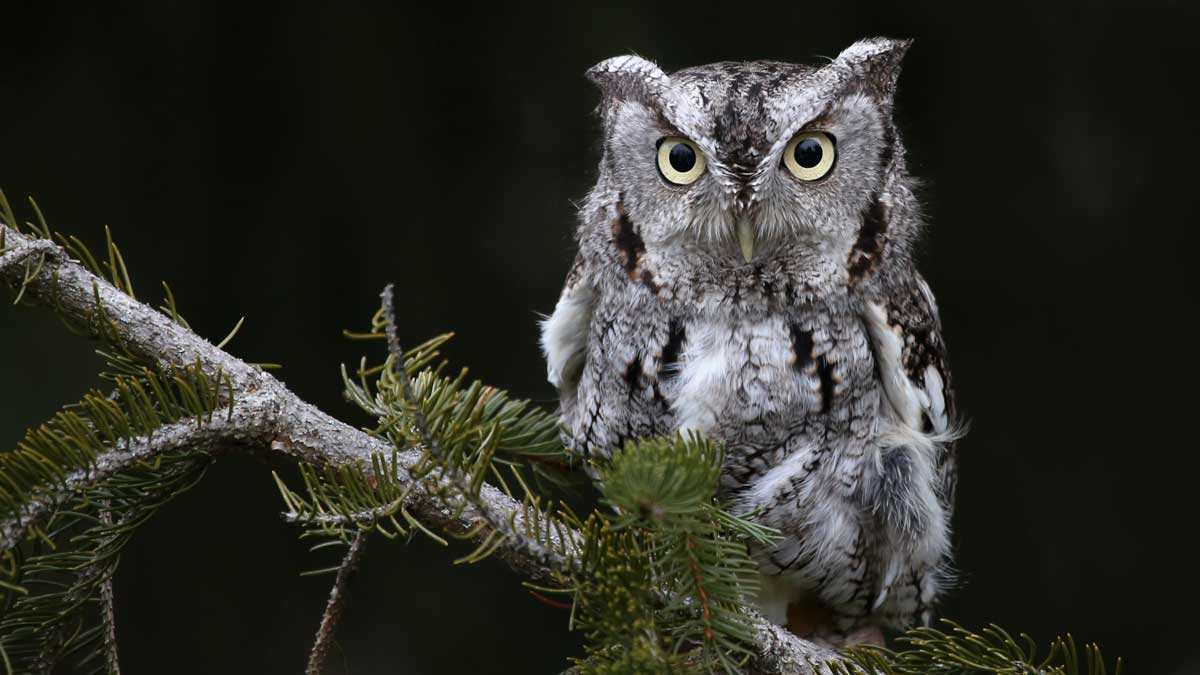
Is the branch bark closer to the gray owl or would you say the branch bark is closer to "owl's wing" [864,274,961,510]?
the gray owl

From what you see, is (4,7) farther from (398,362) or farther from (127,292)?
(398,362)

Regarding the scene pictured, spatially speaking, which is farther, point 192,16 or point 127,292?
point 192,16

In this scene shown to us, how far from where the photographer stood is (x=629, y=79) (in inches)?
65.1

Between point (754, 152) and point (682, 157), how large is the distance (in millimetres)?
115

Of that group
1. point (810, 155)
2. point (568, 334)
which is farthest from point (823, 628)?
point (810, 155)

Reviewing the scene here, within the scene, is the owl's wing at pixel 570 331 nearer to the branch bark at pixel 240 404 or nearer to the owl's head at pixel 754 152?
the owl's head at pixel 754 152

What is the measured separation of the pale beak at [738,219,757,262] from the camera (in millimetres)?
1535

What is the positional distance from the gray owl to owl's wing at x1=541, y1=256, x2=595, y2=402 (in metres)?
0.05

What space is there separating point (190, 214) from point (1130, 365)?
2062 mm

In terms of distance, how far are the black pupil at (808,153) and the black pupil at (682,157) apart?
145 millimetres

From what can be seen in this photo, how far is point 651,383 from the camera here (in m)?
1.64

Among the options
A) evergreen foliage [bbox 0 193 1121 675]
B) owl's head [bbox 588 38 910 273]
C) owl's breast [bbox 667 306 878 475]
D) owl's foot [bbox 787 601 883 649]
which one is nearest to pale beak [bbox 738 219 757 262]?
owl's head [bbox 588 38 910 273]

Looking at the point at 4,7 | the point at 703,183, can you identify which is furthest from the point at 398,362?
the point at 4,7

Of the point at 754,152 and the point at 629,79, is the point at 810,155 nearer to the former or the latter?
the point at 754,152
